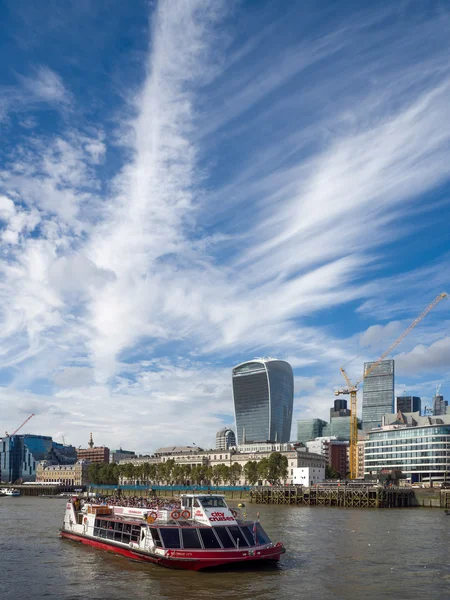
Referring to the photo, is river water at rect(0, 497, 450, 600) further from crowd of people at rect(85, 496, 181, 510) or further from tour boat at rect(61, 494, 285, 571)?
crowd of people at rect(85, 496, 181, 510)

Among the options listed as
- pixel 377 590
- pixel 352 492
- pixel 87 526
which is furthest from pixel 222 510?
pixel 352 492

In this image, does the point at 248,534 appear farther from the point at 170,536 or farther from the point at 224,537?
the point at 170,536

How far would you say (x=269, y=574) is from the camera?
49094 millimetres

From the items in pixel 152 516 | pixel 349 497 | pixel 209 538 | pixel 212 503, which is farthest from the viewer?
pixel 349 497

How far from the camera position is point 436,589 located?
44.4 meters

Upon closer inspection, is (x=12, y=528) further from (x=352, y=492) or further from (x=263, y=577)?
(x=352, y=492)

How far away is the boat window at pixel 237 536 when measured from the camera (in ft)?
168

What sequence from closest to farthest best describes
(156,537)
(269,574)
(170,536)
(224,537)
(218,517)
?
(269,574) → (224,537) → (170,536) → (156,537) → (218,517)

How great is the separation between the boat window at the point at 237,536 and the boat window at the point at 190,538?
2.74m

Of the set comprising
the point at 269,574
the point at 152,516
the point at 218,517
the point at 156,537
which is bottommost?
the point at 269,574

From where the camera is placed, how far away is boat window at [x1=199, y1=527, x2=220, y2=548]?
50.9 m

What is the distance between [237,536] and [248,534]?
116cm

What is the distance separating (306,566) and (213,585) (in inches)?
407

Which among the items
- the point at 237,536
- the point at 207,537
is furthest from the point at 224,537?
the point at 207,537
